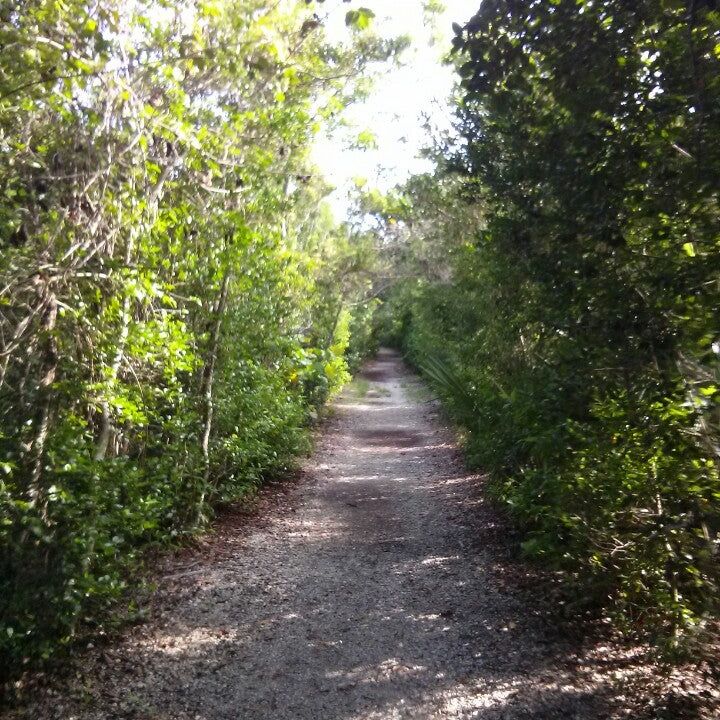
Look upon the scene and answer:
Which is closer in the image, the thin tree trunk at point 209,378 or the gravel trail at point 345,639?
the gravel trail at point 345,639

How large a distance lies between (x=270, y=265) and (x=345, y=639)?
14.5 feet

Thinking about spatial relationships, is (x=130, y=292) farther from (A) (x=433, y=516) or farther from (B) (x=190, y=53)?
(A) (x=433, y=516)

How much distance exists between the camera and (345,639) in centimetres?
537

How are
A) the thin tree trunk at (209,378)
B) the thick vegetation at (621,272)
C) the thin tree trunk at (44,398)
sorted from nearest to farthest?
the thick vegetation at (621,272), the thin tree trunk at (44,398), the thin tree trunk at (209,378)

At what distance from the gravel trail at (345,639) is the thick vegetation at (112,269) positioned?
0.65 metres

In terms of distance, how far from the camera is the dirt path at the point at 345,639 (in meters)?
4.42

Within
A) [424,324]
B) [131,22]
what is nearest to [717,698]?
[131,22]

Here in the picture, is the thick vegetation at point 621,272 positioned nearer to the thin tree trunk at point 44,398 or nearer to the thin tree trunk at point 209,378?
the thin tree trunk at point 44,398

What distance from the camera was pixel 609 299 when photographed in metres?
4.02

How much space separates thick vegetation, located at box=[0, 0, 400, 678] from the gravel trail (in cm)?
65

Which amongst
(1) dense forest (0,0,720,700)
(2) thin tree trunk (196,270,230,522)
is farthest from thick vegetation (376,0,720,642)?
(2) thin tree trunk (196,270,230,522)

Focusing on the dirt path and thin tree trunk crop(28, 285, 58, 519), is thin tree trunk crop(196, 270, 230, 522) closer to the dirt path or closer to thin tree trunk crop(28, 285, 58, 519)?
the dirt path

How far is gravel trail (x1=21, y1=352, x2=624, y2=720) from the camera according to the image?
14.5 ft

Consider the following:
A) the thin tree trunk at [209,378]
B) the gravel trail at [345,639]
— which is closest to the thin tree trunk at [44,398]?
the gravel trail at [345,639]
